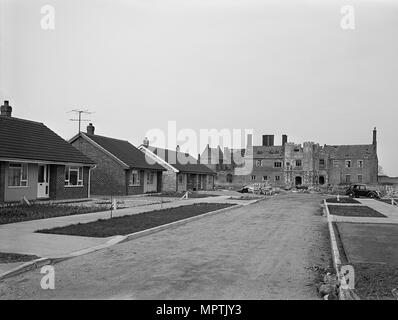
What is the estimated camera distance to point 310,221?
18906 millimetres

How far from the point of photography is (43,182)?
27922 mm

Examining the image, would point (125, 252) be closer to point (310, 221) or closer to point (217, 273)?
point (217, 273)

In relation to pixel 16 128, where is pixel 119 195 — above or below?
below

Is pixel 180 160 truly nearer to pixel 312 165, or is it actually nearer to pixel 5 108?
pixel 5 108

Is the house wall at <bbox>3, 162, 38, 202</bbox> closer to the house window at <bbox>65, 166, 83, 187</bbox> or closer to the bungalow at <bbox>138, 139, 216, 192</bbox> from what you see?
the house window at <bbox>65, 166, 83, 187</bbox>

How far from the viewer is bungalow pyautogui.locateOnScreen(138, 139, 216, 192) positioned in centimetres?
4850

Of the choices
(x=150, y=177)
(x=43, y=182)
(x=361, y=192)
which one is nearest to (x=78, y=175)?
(x=43, y=182)

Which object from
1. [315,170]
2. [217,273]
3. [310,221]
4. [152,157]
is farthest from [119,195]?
[315,170]

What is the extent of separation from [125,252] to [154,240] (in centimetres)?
216

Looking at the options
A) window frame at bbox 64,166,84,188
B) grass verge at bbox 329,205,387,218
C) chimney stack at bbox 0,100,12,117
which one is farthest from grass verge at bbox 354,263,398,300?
chimney stack at bbox 0,100,12,117

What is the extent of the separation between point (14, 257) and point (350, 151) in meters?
Result: 84.8

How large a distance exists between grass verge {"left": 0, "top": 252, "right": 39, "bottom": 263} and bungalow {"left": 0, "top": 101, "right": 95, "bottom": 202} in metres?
15.3

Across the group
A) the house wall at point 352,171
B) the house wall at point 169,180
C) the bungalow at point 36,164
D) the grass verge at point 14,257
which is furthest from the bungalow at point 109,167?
the house wall at point 352,171

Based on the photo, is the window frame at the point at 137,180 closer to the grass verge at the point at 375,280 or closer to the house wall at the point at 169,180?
the house wall at the point at 169,180
